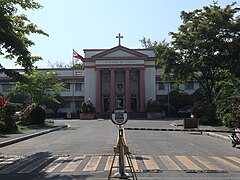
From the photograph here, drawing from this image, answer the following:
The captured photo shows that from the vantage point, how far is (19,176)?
11641 mm

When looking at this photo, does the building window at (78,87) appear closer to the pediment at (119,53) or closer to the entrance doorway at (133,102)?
the pediment at (119,53)

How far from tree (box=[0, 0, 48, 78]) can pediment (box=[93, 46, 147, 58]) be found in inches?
1819

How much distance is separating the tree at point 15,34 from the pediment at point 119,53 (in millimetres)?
46206

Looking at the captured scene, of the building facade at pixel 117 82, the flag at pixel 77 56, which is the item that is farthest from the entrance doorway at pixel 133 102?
the flag at pixel 77 56

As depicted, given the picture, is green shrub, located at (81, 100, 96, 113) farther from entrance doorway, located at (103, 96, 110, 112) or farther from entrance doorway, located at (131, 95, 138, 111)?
entrance doorway, located at (131, 95, 138, 111)

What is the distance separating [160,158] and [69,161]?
325cm

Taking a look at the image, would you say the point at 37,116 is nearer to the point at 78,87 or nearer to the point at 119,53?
the point at 119,53

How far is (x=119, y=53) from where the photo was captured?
6875 centimetres

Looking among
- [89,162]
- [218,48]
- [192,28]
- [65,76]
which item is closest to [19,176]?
[89,162]

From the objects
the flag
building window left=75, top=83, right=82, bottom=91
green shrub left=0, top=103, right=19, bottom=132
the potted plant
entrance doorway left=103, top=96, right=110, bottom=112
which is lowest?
green shrub left=0, top=103, right=19, bottom=132

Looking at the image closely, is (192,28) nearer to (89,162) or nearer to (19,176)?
(89,162)

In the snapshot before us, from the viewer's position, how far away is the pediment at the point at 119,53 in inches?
2694

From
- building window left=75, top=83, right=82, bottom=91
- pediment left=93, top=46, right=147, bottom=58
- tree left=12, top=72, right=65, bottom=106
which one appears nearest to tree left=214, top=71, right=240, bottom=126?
tree left=12, top=72, right=65, bottom=106

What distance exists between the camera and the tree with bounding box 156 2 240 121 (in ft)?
130
